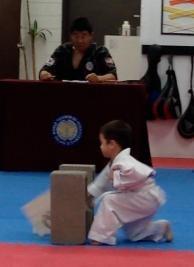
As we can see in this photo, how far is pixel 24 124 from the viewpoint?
5863 millimetres

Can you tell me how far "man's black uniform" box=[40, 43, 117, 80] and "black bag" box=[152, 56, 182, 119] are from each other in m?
1.57

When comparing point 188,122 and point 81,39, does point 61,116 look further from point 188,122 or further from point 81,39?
point 188,122

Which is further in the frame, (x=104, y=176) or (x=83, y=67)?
(x=83, y=67)

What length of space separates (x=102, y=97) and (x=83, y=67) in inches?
18.3

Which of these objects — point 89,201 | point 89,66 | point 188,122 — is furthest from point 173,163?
point 89,201

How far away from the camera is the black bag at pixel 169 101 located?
7.54 meters

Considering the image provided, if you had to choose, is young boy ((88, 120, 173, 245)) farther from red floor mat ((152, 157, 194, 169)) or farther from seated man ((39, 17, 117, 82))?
red floor mat ((152, 157, 194, 169))

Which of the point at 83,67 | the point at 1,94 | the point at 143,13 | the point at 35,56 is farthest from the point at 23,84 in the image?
the point at 35,56

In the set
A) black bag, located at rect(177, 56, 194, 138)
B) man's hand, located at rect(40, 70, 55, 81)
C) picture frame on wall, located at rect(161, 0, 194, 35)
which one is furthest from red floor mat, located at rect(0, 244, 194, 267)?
picture frame on wall, located at rect(161, 0, 194, 35)

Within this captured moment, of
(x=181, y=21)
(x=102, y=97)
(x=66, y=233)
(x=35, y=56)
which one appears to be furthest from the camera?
(x=35, y=56)

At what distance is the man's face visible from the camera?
5.93 meters

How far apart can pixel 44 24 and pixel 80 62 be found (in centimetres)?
309

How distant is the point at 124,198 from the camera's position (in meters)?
3.37

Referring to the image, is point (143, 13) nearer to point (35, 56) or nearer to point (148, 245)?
point (35, 56)
